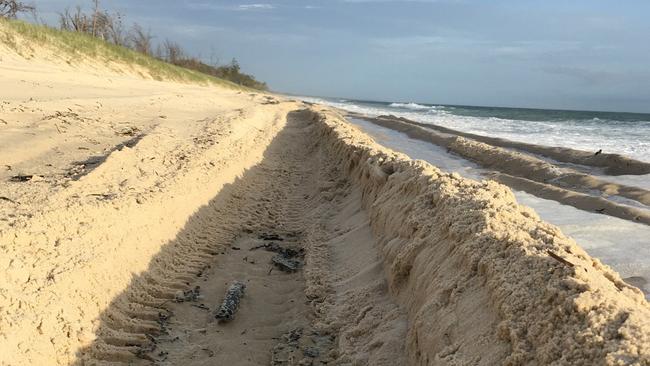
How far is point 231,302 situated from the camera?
140 inches

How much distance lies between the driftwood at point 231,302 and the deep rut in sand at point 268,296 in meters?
0.04

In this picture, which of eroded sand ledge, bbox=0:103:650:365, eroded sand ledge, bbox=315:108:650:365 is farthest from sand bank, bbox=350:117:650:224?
eroded sand ledge, bbox=315:108:650:365

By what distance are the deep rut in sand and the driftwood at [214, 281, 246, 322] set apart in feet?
0.14

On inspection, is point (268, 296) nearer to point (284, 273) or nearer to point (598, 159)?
point (284, 273)

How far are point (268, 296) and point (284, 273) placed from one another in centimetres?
46

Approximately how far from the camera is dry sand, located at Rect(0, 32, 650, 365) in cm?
206

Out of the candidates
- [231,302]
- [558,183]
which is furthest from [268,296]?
[558,183]

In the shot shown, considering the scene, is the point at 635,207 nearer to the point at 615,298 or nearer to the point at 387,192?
the point at 387,192

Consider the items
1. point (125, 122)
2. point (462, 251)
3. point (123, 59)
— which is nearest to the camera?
point (462, 251)

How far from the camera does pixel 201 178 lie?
18.9ft

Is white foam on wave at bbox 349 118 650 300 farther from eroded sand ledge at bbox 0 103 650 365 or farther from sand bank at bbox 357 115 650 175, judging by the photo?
sand bank at bbox 357 115 650 175

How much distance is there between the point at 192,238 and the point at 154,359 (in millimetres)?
1780

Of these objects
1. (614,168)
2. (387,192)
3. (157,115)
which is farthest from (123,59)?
(387,192)

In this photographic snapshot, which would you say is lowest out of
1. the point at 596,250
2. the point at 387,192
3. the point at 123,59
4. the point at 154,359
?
the point at 154,359
